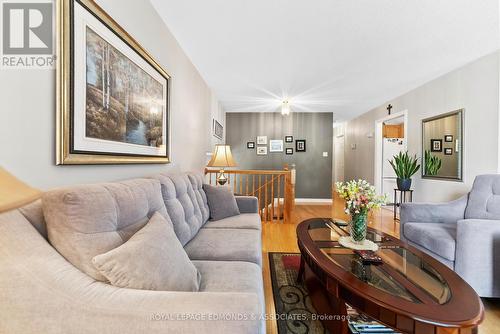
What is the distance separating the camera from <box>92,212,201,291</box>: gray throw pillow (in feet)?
2.52

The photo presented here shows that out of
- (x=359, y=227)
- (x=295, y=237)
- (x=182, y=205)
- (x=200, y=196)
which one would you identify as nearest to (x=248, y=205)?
(x=200, y=196)

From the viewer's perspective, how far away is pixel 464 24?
6.48 feet

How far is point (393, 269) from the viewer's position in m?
1.23

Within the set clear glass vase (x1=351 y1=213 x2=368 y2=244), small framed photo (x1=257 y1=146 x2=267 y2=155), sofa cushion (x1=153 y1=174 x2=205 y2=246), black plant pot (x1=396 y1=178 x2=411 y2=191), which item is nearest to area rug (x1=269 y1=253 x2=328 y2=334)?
clear glass vase (x1=351 y1=213 x2=368 y2=244)

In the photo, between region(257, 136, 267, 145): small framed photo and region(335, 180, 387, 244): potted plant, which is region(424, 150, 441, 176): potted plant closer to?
region(335, 180, 387, 244): potted plant

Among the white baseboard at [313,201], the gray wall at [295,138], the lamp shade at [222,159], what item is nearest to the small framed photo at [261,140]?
the gray wall at [295,138]

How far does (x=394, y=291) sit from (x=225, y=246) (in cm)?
99

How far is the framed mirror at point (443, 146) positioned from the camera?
9.48ft

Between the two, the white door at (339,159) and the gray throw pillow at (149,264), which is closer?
the gray throw pillow at (149,264)

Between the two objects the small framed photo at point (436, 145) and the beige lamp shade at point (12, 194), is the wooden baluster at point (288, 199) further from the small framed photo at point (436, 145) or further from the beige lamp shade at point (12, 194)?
the beige lamp shade at point (12, 194)

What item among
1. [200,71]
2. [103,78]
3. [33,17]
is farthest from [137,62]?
[200,71]

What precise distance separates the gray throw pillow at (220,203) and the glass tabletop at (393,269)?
938 millimetres

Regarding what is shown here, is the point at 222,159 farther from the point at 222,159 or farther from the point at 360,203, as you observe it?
the point at 360,203
